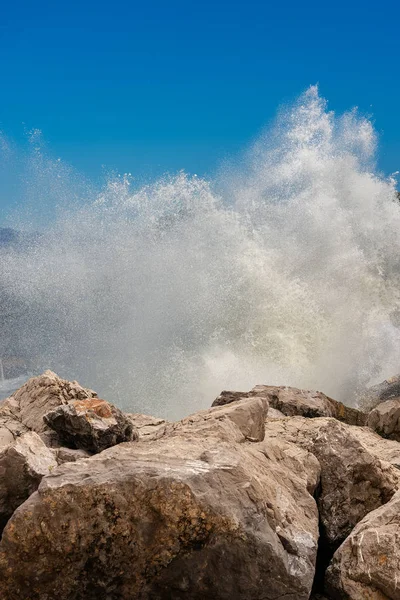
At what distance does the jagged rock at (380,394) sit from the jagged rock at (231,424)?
852cm

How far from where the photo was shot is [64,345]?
971 inches

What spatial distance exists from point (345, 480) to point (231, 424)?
3.56 feet

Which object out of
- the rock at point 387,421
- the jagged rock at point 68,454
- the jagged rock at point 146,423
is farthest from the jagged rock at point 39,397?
the rock at point 387,421

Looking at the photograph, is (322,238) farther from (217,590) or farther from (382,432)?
(217,590)

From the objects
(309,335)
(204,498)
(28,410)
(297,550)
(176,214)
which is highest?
(176,214)

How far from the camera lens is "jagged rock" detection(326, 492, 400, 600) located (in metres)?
3.99

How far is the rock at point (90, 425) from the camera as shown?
5.92 m

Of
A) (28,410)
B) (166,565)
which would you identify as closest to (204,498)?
(166,565)

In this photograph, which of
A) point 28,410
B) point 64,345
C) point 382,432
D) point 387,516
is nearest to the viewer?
point 387,516

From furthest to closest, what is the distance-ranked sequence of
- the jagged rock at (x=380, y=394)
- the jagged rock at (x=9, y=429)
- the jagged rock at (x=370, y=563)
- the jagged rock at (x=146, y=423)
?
the jagged rock at (x=380, y=394) → the jagged rock at (x=146, y=423) → the jagged rock at (x=9, y=429) → the jagged rock at (x=370, y=563)

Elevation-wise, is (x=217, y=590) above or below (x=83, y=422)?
below

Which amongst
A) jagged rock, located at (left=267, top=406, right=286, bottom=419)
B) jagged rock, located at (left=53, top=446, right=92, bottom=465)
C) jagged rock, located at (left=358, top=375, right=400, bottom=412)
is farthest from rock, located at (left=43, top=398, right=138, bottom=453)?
jagged rock, located at (left=358, top=375, right=400, bottom=412)

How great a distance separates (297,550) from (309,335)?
1786 cm

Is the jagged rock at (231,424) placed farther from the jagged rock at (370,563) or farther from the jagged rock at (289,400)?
the jagged rock at (289,400)
